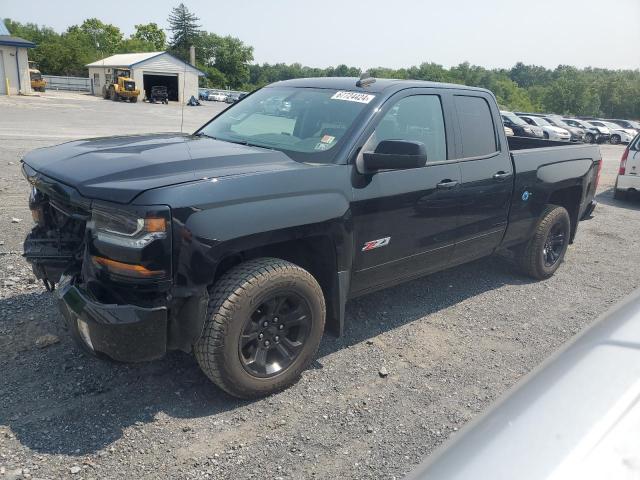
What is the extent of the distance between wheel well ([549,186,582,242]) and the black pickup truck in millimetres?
1173

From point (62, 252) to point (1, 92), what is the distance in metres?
41.3

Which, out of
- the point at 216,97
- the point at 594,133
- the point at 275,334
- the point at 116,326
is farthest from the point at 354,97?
the point at 216,97

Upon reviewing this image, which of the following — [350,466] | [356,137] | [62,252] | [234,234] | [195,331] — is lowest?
[350,466]

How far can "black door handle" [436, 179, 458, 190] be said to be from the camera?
4.01 m

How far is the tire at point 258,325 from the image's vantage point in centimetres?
291

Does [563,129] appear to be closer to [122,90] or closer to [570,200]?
[570,200]

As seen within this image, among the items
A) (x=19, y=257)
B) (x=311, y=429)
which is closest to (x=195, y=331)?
(x=311, y=429)

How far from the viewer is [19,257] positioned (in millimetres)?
4969

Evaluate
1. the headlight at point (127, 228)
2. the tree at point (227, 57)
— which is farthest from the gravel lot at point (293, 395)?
the tree at point (227, 57)

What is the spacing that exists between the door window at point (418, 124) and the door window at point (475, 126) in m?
0.26

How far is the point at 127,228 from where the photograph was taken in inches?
105

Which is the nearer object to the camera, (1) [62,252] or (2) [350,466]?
(2) [350,466]

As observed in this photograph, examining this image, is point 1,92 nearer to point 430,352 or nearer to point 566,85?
point 430,352

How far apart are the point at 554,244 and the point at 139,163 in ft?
14.9
